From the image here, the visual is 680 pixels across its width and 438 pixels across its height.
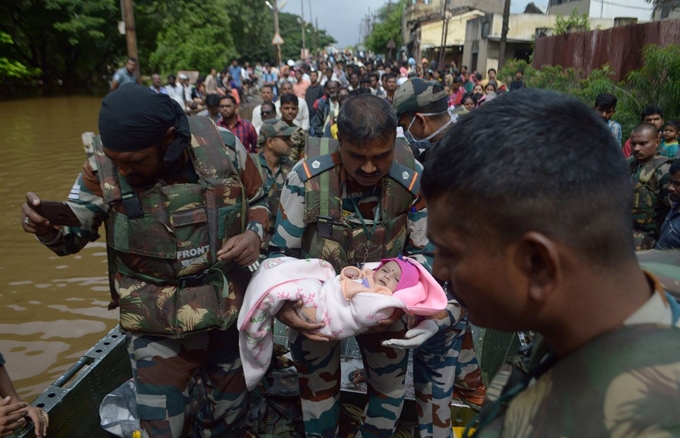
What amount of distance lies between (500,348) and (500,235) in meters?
2.74

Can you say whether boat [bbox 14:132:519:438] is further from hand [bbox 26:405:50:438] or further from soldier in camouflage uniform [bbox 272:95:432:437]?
soldier in camouflage uniform [bbox 272:95:432:437]

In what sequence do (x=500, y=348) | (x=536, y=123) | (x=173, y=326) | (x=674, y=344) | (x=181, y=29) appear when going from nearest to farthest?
(x=674, y=344)
(x=536, y=123)
(x=173, y=326)
(x=500, y=348)
(x=181, y=29)

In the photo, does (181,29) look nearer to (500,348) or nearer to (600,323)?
(500,348)

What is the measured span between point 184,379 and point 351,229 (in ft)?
3.63

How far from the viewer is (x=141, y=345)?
7.54 feet

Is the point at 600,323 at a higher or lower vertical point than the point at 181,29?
lower

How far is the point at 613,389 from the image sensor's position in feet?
2.32

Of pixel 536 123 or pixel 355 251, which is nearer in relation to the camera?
pixel 536 123

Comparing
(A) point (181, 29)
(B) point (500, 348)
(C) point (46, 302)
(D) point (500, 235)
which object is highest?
(A) point (181, 29)

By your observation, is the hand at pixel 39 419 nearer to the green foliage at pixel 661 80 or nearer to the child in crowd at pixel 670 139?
the child in crowd at pixel 670 139

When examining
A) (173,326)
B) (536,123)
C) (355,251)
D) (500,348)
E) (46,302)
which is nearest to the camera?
(536,123)

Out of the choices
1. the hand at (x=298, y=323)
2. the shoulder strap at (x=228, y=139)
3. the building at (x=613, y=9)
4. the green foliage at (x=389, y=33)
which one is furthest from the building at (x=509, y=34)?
the green foliage at (x=389, y=33)

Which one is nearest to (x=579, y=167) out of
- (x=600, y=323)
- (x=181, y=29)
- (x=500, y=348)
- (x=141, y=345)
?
(x=600, y=323)

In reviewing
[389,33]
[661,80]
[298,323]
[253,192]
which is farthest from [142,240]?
[389,33]
